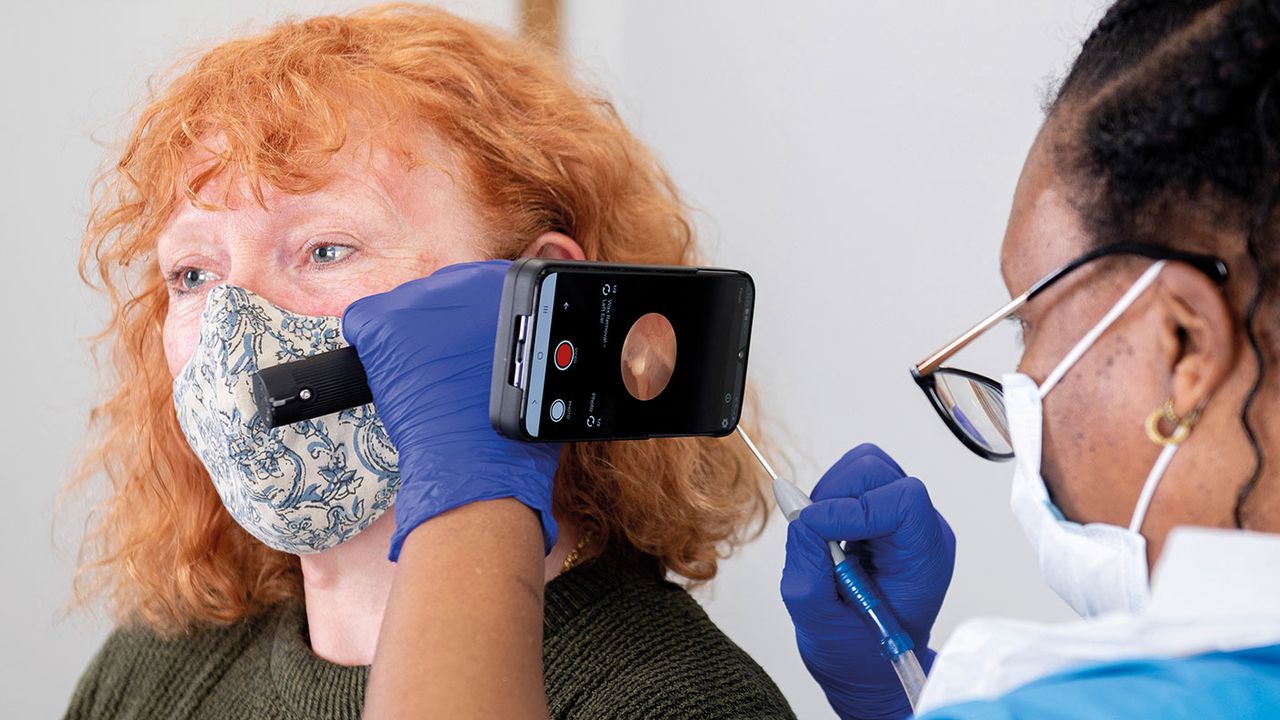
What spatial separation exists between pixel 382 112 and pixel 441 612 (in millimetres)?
544

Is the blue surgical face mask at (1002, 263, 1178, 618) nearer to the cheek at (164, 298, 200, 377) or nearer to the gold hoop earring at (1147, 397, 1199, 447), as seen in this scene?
the gold hoop earring at (1147, 397, 1199, 447)

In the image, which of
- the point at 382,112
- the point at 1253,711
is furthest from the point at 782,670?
the point at 1253,711

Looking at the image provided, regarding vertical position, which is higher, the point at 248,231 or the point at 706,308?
the point at 706,308

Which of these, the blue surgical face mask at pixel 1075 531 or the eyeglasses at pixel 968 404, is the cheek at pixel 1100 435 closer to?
the blue surgical face mask at pixel 1075 531

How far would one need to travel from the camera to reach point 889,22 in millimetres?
1656

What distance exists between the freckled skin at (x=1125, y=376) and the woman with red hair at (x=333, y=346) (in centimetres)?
41

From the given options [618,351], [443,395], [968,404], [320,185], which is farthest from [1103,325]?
[320,185]

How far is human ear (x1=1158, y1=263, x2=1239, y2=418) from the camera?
67 cm

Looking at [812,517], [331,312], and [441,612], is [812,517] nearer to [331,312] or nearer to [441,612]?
[441,612]

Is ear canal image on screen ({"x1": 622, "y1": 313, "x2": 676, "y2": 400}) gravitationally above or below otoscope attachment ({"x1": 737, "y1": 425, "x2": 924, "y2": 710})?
above

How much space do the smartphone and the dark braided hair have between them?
13.8 inches

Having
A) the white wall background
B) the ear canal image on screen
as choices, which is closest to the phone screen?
the ear canal image on screen

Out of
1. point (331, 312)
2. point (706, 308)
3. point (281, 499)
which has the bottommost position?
point (281, 499)

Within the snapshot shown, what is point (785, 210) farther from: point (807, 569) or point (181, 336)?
point (181, 336)
